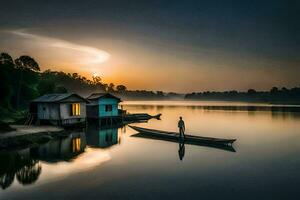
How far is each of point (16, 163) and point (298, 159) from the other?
21.4 meters

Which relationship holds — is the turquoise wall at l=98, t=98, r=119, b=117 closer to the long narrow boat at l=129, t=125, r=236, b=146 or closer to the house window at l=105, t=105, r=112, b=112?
the house window at l=105, t=105, r=112, b=112

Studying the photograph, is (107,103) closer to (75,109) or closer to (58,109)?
(75,109)

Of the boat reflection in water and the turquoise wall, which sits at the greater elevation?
the turquoise wall

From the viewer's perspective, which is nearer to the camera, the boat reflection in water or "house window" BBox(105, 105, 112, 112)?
the boat reflection in water

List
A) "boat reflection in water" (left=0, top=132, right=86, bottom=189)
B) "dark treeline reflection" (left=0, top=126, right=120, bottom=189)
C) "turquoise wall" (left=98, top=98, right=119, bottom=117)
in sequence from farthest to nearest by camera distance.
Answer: "turquoise wall" (left=98, top=98, right=119, bottom=117)
"dark treeline reflection" (left=0, top=126, right=120, bottom=189)
"boat reflection in water" (left=0, top=132, right=86, bottom=189)

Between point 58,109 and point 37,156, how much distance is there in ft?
44.8

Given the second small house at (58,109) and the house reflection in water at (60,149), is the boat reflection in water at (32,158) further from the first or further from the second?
the second small house at (58,109)

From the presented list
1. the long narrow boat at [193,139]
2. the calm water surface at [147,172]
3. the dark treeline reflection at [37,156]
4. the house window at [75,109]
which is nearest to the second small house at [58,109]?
the house window at [75,109]

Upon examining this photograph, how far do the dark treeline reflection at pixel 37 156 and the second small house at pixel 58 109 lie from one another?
508 centimetres

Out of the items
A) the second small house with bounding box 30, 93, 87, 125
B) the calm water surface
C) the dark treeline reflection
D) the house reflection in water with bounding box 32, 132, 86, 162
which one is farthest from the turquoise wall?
the calm water surface

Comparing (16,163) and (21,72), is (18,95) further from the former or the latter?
(16,163)

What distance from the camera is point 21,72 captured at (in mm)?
52531

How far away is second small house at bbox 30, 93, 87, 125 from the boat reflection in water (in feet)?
22.3

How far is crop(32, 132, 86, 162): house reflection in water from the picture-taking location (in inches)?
805
